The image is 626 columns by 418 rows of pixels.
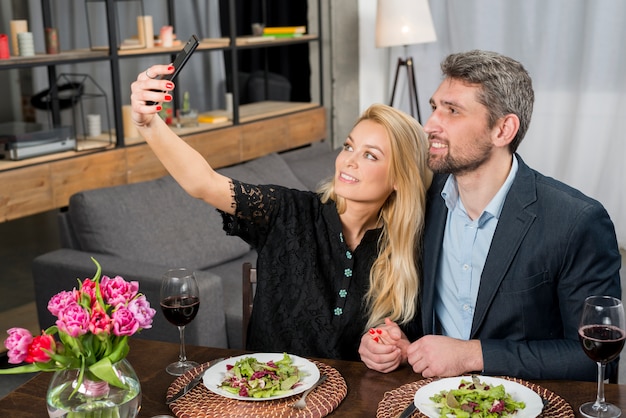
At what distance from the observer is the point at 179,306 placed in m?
1.65

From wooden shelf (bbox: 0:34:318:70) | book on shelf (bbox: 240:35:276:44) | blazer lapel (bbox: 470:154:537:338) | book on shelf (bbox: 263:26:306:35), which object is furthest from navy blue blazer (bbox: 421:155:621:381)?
book on shelf (bbox: 263:26:306:35)

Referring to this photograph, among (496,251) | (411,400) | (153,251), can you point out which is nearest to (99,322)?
(411,400)

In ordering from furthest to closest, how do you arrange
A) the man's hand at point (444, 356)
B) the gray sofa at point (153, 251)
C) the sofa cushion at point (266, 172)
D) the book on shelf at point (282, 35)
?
the book on shelf at point (282, 35), the sofa cushion at point (266, 172), the gray sofa at point (153, 251), the man's hand at point (444, 356)

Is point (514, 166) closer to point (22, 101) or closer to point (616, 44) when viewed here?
point (616, 44)

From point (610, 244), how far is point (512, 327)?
27cm

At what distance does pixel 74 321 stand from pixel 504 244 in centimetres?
95

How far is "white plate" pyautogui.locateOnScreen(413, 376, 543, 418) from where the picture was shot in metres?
1.43

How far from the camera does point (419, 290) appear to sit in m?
1.96

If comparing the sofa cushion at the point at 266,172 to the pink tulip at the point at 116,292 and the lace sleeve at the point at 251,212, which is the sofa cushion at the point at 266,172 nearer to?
the lace sleeve at the point at 251,212

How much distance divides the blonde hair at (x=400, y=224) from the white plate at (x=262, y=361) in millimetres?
342

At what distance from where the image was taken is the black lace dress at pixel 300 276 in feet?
6.54

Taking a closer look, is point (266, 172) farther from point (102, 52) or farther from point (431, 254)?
point (431, 254)

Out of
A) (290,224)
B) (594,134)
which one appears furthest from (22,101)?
(290,224)

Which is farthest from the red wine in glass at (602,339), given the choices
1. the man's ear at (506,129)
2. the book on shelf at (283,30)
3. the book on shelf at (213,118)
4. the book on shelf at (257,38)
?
the book on shelf at (283,30)
